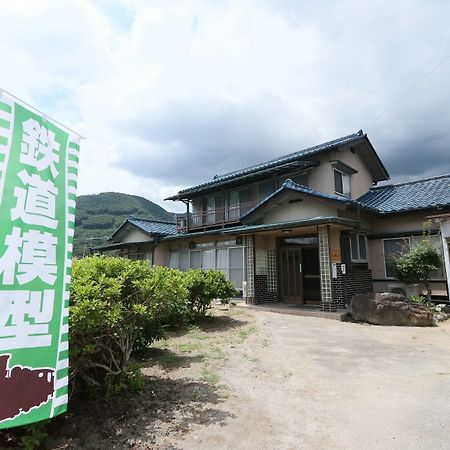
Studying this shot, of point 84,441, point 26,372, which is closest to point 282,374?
point 84,441

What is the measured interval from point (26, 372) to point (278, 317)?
30.2 ft

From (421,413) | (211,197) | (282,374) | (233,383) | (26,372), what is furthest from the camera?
(211,197)

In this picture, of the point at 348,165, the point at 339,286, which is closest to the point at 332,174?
the point at 348,165

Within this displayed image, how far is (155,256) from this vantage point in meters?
20.8

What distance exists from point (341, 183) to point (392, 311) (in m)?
7.53

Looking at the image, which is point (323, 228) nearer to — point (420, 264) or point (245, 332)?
point (420, 264)

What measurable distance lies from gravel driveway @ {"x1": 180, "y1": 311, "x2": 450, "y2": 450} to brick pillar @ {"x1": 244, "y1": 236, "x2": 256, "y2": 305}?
219 inches

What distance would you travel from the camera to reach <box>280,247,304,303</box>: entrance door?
45.0 feet

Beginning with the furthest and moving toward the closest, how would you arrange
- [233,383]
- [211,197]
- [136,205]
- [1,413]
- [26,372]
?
[136,205], [211,197], [233,383], [26,372], [1,413]

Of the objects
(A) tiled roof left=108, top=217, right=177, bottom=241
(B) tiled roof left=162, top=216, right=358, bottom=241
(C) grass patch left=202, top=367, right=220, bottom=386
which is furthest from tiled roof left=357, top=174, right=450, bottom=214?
(A) tiled roof left=108, top=217, right=177, bottom=241

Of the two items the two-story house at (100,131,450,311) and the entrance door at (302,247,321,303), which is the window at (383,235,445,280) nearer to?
the two-story house at (100,131,450,311)

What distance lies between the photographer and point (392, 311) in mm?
9516

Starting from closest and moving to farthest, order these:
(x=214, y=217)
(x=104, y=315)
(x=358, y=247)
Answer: (x=104, y=315)
(x=358, y=247)
(x=214, y=217)

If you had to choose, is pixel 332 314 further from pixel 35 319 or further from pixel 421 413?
pixel 35 319
